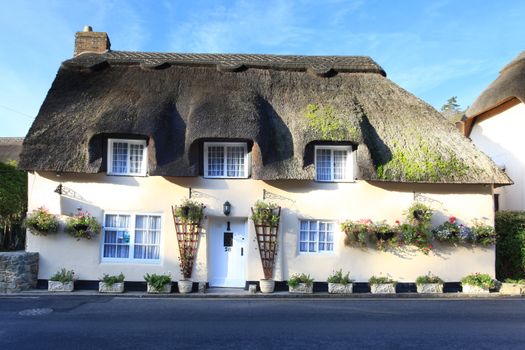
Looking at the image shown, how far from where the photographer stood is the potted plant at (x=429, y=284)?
12.0 meters

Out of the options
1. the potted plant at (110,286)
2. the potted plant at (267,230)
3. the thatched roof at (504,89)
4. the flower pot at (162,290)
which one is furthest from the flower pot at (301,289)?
the thatched roof at (504,89)

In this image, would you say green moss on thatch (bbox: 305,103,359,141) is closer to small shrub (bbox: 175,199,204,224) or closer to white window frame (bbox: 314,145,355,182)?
white window frame (bbox: 314,145,355,182)

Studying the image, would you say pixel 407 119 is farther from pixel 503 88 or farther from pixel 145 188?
pixel 145 188

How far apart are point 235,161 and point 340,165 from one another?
332 centimetres

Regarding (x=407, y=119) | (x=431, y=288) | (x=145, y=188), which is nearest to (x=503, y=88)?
(x=407, y=119)

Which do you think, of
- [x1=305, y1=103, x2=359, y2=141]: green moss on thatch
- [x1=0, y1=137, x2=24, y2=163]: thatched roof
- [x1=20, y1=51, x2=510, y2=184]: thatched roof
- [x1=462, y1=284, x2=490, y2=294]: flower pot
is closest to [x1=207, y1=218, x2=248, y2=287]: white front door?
[x1=20, y1=51, x2=510, y2=184]: thatched roof

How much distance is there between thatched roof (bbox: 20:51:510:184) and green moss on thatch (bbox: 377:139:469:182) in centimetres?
3

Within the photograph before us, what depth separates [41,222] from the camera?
11.4 m

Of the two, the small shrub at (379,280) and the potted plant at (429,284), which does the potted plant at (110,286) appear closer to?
the small shrub at (379,280)

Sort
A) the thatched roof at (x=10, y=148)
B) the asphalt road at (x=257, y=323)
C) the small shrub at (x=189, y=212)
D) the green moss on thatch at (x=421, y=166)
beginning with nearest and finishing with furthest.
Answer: the asphalt road at (x=257, y=323) < the small shrub at (x=189, y=212) < the green moss on thatch at (x=421, y=166) < the thatched roof at (x=10, y=148)

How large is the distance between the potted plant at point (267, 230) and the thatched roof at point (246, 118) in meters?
0.98

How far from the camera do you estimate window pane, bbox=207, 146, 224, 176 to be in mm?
12430

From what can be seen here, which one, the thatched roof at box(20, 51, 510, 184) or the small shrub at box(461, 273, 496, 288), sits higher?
the thatched roof at box(20, 51, 510, 184)

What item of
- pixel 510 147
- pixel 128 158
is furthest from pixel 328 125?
pixel 510 147
